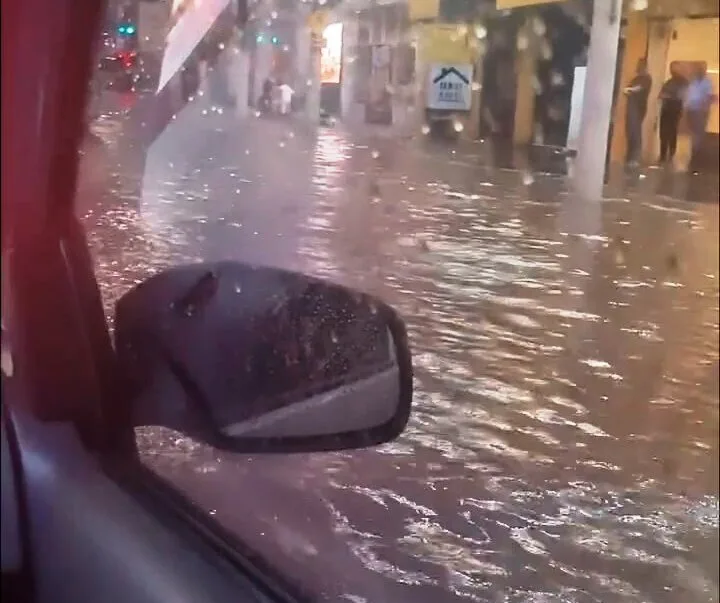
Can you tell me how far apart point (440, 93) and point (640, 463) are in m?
0.43

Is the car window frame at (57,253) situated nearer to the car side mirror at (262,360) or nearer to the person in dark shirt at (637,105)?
the car side mirror at (262,360)

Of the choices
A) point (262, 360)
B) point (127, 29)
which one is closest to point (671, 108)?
point (262, 360)

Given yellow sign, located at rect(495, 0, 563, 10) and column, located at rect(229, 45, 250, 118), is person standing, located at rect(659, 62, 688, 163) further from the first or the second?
column, located at rect(229, 45, 250, 118)

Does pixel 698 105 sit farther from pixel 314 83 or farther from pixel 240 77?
pixel 240 77

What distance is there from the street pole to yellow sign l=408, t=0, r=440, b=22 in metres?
0.24

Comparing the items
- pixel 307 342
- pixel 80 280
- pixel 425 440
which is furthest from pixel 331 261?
pixel 80 280

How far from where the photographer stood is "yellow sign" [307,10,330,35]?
4.27ft

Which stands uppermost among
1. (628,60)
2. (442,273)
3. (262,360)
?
(628,60)

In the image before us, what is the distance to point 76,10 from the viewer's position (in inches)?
53.3

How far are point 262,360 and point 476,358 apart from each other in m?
0.24

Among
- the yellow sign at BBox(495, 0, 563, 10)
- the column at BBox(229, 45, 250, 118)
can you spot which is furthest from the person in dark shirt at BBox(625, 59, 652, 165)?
the column at BBox(229, 45, 250, 118)

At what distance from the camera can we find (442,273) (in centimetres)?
131

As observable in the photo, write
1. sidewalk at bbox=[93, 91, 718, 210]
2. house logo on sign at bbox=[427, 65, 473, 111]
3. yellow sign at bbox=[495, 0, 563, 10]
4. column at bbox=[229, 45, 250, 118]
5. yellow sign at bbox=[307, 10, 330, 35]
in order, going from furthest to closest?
column at bbox=[229, 45, 250, 118], yellow sign at bbox=[307, 10, 330, 35], house logo on sign at bbox=[427, 65, 473, 111], yellow sign at bbox=[495, 0, 563, 10], sidewalk at bbox=[93, 91, 718, 210]

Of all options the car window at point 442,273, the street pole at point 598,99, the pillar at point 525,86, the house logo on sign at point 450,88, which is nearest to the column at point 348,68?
the car window at point 442,273
